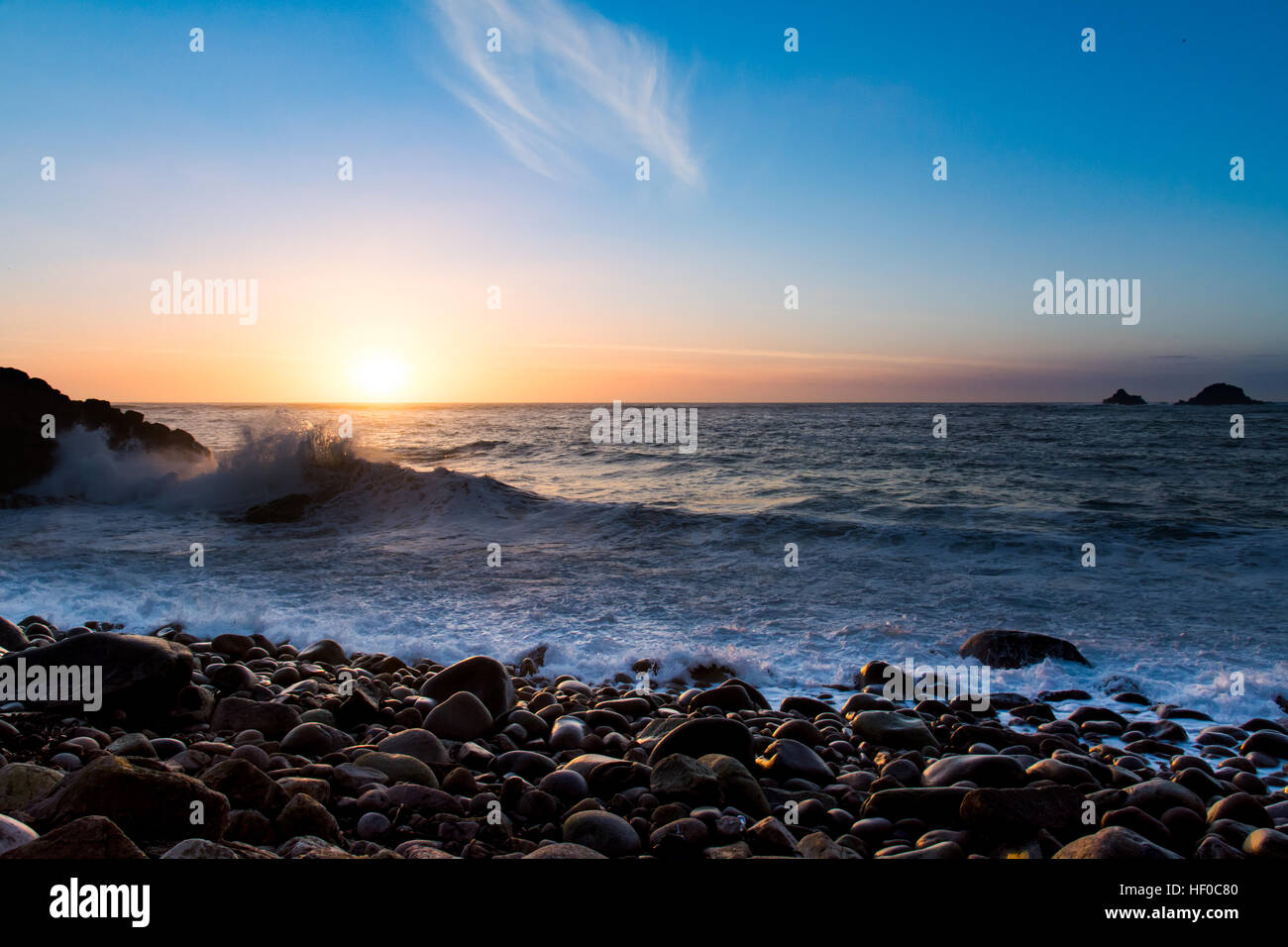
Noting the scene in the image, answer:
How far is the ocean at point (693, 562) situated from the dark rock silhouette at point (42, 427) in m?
0.60

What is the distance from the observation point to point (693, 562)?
11055 mm

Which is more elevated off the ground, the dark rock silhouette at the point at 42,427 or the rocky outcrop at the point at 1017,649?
the dark rock silhouette at the point at 42,427

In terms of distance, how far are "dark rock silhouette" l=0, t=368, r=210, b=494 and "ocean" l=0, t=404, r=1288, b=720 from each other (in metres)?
A: 0.60

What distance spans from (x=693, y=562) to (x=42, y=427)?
19.1 meters

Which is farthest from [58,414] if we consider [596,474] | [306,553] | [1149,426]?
[1149,426]

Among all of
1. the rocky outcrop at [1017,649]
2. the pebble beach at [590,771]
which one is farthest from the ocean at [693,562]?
the pebble beach at [590,771]

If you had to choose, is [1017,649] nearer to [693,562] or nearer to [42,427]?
[693,562]

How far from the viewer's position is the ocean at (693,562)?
7.13 m

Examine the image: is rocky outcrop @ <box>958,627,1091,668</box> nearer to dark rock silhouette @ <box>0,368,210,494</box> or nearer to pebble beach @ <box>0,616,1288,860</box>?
pebble beach @ <box>0,616,1288,860</box>

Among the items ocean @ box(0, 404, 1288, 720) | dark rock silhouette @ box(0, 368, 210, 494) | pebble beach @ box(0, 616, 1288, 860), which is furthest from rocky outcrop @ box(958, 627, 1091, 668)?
dark rock silhouette @ box(0, 368, 210, 494)

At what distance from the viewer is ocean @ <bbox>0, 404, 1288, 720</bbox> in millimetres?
7133

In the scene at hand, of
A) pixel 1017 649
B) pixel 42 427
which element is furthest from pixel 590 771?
pixel 42 427

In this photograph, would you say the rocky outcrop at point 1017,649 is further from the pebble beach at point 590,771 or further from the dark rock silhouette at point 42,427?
the dark rock silhouette at point 42,427
